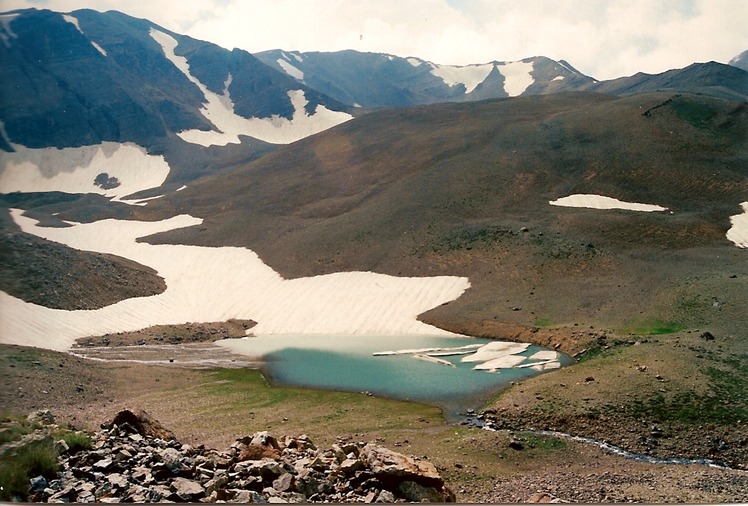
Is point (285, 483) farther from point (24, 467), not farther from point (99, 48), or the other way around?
point (99, 48)

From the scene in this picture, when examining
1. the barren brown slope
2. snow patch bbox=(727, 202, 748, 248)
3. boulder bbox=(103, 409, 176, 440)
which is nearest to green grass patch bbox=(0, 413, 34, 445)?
boulder bbox=(103, 409, 176, 440)

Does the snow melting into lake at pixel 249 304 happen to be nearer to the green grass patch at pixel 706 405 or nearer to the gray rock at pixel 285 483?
the green grass patch at pixel 706 405

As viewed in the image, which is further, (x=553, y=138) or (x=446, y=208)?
A: (x=553, y=138)

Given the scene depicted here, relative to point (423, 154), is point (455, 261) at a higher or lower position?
lower

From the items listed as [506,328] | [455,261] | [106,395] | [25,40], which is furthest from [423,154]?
[25,40]

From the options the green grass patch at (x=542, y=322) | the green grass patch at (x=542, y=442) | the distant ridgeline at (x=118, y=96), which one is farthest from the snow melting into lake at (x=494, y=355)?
the distant ridgeline at (x=118, y=96)

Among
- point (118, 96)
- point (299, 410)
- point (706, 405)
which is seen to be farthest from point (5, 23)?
point (118, 96)

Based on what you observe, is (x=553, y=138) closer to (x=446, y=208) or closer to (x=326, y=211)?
(x=446, y=208)
